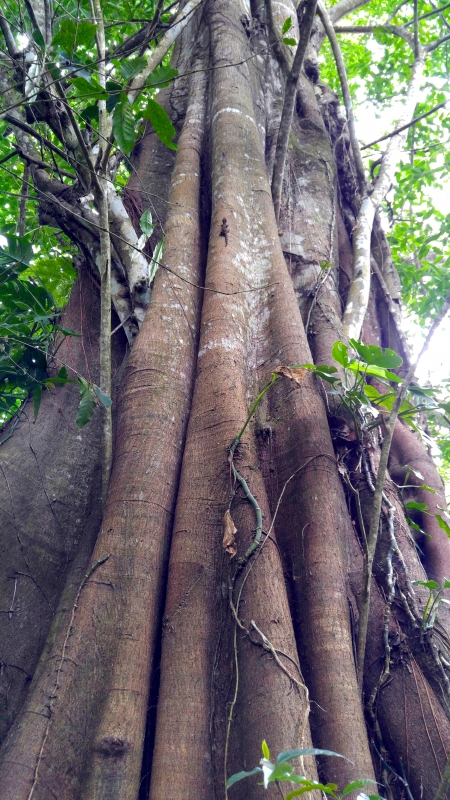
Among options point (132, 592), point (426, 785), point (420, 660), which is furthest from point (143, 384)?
point (426, 785)

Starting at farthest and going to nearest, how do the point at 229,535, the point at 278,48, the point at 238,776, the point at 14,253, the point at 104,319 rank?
the point at 278,48, the point at 14,253, the point at 104,319, the point at 229,535, the point at 238,776

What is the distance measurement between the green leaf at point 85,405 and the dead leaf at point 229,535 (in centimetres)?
75

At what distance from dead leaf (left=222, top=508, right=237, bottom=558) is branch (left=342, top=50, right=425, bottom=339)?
1.80 m

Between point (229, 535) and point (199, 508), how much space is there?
0.23 m

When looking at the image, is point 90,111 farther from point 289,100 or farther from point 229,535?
point 229,535

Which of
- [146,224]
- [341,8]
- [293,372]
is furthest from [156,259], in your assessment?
[341,8]

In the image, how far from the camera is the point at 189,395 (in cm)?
263

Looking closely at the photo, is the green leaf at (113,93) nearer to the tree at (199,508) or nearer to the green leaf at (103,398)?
the tree at (199,508)

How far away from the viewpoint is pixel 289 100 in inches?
134

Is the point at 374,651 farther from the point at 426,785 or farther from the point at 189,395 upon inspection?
the point at 189,395

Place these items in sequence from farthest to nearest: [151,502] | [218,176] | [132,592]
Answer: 1. [218,176]
2. [151,502]
3. [132,592]

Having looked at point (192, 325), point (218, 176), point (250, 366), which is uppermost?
point (218, 176)

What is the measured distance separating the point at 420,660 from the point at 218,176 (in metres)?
2.88

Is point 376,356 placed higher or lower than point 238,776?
higher
